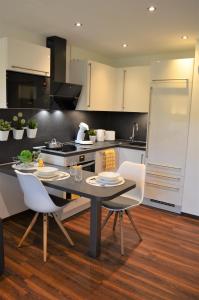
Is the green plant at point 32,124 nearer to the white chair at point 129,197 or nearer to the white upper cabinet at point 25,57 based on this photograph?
the white upper cabinet at point 25,57

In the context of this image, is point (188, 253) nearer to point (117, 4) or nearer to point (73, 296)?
point (73, 296)

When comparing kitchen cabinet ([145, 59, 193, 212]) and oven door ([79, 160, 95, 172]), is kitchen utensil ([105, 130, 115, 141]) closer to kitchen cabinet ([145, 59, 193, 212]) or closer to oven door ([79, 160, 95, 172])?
kitchen cabinet ([145, 59, 193, 212])

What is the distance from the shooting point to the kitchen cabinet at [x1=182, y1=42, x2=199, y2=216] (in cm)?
345

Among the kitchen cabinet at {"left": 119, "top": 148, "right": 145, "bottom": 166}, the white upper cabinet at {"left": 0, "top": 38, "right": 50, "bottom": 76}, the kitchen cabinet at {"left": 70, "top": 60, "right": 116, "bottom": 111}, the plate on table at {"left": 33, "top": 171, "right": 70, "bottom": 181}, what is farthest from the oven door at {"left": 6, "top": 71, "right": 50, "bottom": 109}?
the kitchen cabinet at {"left": 119, "top": 148, "right": 145, "bottom": 166}

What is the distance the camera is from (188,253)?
9.04ft

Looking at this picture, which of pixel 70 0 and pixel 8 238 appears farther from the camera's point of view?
pixel 8 238

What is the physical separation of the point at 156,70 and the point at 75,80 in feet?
4.03

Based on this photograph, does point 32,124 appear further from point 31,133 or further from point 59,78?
point 59,78

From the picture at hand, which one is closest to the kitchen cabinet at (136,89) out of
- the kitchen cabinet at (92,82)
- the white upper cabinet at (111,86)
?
the white upper cabinet at (111,86)

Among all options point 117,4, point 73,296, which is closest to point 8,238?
point 73,296

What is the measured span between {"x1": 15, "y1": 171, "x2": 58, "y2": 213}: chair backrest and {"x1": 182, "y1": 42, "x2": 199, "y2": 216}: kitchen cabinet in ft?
6.72

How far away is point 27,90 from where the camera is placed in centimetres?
306

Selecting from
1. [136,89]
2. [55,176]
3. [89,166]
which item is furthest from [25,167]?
[136,89]

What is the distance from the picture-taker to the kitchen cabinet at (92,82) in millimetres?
3848
